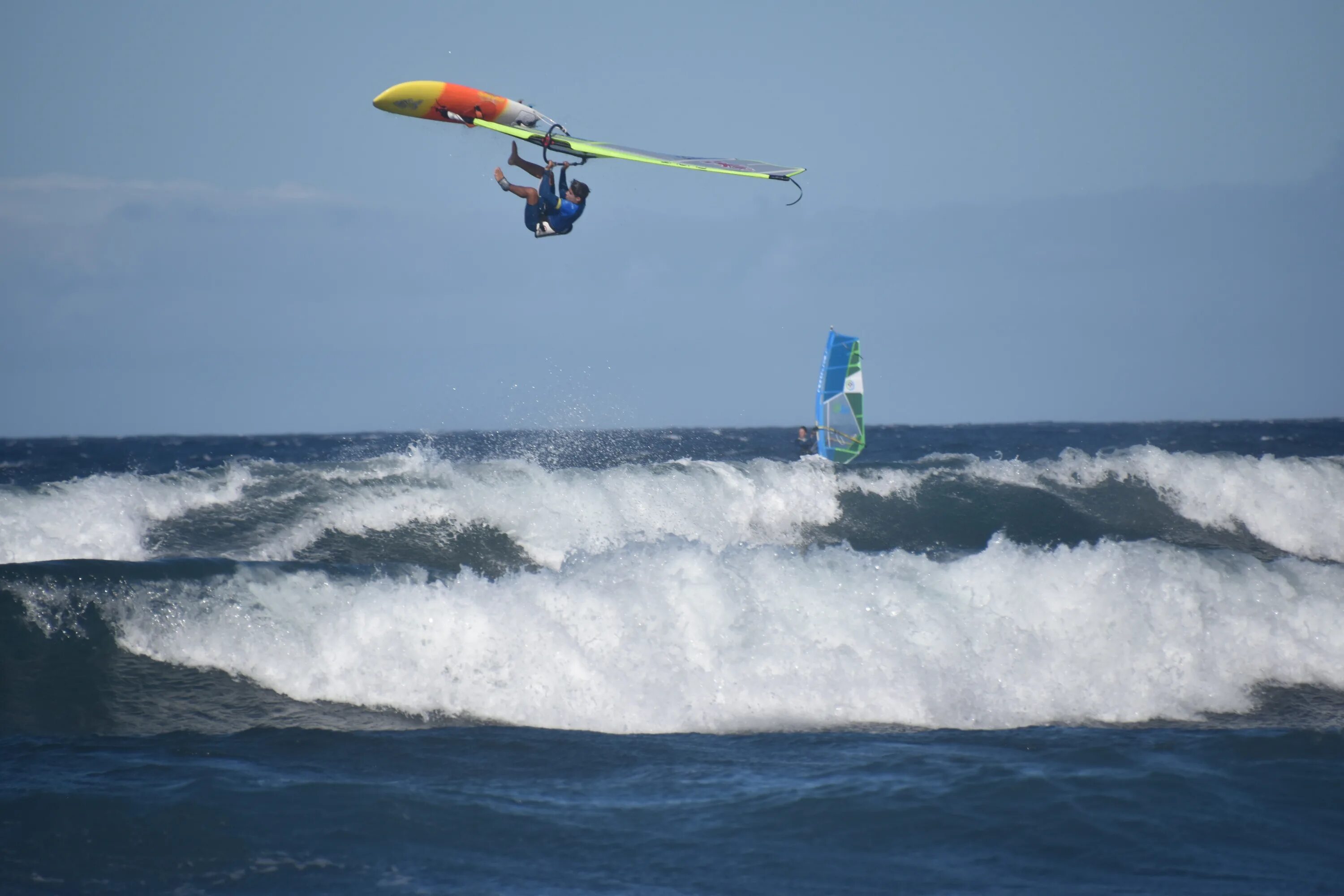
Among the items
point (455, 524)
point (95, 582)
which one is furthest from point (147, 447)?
point (95, 582)

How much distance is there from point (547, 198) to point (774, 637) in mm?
3720

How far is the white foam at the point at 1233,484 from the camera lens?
1620cm

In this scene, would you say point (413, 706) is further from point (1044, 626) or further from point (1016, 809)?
point (1044, 626)

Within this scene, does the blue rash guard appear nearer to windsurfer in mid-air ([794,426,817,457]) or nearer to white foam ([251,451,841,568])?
white foam ([251,451,841,568])

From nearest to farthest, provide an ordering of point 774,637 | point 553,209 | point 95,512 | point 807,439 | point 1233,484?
1. point 774,637
2. point 553,209
3. point 95,512
4. point 1233,484
5. point 807,439

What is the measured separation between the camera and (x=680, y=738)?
258 inches

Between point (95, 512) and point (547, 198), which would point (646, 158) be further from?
point (95, 512)

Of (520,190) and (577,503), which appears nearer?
(520,190)

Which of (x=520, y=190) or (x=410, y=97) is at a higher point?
(x=410, y=97)

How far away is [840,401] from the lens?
18.6m

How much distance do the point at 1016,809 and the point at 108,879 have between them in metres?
4.32

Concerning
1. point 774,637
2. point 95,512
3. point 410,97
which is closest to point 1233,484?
point 774,637

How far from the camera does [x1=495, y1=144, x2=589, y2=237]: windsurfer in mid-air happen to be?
7.85m

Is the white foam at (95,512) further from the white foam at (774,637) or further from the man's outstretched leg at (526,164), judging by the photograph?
the man's outstretched leg at (526,164)
